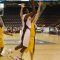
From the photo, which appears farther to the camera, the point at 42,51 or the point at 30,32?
the point at 42,51

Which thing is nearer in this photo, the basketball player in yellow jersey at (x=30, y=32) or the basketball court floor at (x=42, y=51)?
the basketball player in yellow jersey at (x=30, y=32)

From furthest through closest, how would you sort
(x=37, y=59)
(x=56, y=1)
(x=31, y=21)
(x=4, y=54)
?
(x=56, y=1)
(x=4, y=54)
(x=37, y=59)
(x=31, y=21)

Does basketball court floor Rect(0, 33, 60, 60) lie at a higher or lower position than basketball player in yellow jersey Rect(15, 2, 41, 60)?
lower

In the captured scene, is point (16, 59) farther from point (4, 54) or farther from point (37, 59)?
point (4, 54)

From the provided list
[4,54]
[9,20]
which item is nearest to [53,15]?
[9,20]

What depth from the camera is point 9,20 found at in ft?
109

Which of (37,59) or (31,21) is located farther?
(37,59)

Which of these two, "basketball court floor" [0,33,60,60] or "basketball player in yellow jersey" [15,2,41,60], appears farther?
"basketball court floor" [0,33,60,60]

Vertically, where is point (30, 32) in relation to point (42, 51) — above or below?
above

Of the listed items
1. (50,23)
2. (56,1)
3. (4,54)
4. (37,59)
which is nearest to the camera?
(37,59)

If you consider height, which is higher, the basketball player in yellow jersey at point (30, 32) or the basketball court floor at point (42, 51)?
the basketball player in yellow jersey at point (30, 32)

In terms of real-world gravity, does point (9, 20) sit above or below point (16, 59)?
below

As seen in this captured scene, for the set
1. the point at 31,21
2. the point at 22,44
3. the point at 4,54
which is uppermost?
the point at 31,21

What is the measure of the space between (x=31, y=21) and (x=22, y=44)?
2.00ft
